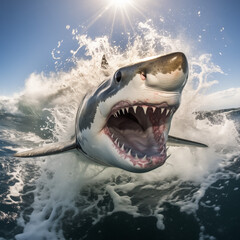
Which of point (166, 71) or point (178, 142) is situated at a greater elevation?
point (178, 142)

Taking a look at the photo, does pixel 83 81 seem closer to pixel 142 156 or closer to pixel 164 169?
pixel 164 169

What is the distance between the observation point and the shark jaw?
7.00ft

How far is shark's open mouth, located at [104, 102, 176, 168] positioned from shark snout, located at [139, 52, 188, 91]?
230 millimetres

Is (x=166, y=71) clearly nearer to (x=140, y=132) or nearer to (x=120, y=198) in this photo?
(x=140, y=132)

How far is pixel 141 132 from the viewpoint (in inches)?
109

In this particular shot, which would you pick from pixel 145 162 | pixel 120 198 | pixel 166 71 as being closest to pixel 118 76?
pixel 166 71

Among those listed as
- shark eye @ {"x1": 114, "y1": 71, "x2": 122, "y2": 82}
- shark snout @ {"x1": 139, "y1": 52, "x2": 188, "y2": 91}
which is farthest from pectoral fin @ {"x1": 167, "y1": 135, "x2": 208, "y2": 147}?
shark snout @ {"x1": 139, "y1": 52, "x2": 188, "y2": 91}

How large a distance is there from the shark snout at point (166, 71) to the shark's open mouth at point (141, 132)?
0.23m

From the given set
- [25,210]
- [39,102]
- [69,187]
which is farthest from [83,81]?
[39,102]

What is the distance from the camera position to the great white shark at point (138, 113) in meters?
1.96

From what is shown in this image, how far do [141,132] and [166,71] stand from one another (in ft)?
3.50

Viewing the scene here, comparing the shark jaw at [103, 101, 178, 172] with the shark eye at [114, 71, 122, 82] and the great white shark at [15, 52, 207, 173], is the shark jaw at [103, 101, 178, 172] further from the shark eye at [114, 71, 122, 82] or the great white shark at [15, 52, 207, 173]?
the shark eye at [114, 71, 122, 82]

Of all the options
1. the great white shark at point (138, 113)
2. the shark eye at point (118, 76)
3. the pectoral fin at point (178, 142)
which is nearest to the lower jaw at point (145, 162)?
the great white shark at point (138, 113)

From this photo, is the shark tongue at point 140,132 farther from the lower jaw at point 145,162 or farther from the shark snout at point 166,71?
the shark snout at point 166,71
